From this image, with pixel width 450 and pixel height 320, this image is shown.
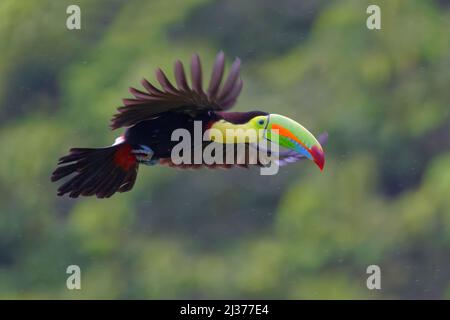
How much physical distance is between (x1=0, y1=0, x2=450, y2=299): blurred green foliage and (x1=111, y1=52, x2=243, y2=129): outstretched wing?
383cm

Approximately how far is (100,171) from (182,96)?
1.71ft

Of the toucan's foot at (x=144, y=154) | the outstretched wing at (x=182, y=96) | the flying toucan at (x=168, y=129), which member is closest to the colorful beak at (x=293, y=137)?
the flying toucan at (x=168, y=129)

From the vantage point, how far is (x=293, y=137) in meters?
4.06

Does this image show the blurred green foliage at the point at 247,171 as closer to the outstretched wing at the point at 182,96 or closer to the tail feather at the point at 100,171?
Result: the tail feather at the point at 100,171

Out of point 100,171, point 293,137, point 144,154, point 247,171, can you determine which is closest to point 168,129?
point 144,154

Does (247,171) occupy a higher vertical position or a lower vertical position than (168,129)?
higher

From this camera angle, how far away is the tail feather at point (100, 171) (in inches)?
162

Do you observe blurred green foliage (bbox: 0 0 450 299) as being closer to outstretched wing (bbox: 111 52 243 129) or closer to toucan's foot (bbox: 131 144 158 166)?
toucan's foot (bbox: 131 144 158 166)

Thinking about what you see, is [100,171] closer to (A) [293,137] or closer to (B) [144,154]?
(B) [144,154]

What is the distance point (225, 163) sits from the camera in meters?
4.36

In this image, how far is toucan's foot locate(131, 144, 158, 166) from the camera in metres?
4.16

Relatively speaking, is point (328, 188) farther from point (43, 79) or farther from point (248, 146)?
point (248, 146)
